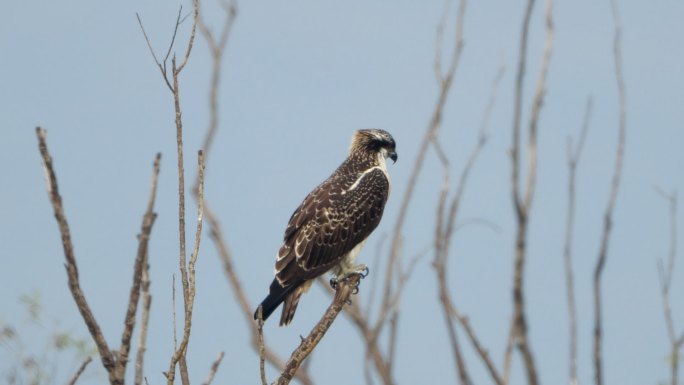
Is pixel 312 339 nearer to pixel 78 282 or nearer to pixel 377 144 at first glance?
pixel 78 282

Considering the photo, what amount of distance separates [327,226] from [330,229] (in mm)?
36

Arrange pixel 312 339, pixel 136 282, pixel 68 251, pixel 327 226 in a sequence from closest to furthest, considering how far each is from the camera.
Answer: pixel 68 251, pixel 136 282, pixel 312 339, pixel 327 226

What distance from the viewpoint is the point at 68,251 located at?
2.78m

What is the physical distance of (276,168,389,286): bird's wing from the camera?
300 inches

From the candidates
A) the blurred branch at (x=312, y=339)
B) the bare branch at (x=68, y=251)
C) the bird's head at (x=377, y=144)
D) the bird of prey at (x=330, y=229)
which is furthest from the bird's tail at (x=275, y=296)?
the bare branch at (x=68, y=251)

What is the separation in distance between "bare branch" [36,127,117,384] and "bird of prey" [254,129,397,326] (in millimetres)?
4016

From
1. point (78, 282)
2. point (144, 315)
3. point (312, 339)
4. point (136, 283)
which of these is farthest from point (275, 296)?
point (78, 282)

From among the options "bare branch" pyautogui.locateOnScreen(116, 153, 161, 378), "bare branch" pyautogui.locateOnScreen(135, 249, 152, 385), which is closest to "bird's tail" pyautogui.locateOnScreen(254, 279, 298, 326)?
"bare branch" pyautogui.locateOnScreen(135, 249, 152, 385)

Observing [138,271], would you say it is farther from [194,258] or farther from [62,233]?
[194,258]

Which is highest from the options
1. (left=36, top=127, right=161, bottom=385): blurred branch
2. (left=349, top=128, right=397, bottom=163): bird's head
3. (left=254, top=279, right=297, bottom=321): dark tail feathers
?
(left=349, top=128, right=397, bottom=163): bird's head

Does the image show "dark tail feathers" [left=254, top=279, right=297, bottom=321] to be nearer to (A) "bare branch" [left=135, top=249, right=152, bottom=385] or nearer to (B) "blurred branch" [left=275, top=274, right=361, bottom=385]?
(B) "blurred branch" [left=275, top=274, right=361, bottom=385]

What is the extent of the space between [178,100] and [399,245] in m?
3.30

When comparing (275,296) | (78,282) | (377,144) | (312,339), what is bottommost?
(78,282)

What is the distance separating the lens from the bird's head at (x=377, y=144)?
912 centimetres
